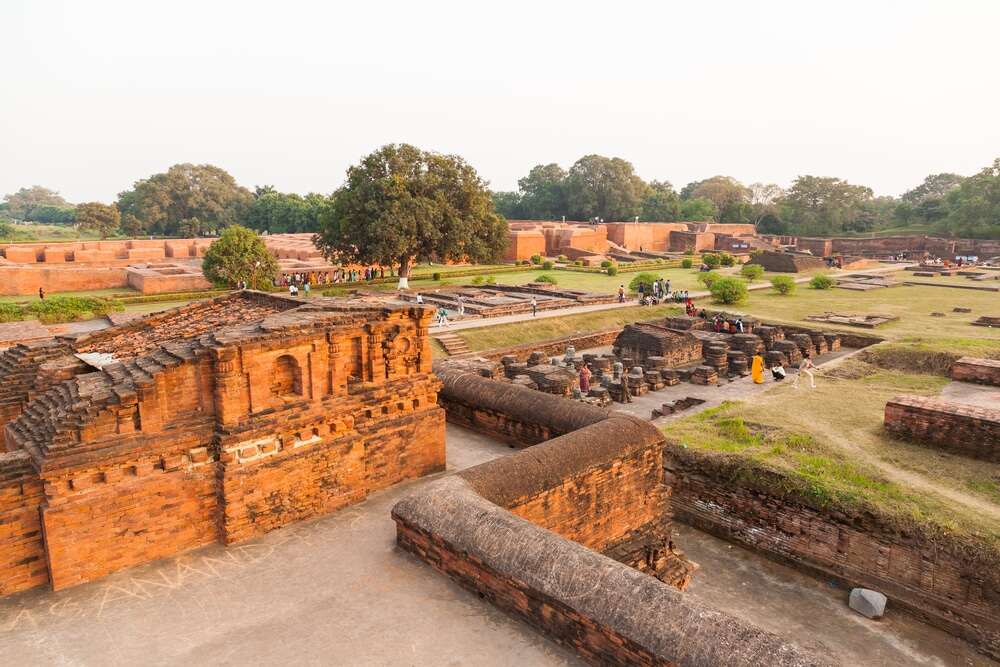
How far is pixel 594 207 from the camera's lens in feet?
254

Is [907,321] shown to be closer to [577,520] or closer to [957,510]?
[957,510]

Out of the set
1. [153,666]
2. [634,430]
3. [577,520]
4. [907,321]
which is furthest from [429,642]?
A: [907,321]

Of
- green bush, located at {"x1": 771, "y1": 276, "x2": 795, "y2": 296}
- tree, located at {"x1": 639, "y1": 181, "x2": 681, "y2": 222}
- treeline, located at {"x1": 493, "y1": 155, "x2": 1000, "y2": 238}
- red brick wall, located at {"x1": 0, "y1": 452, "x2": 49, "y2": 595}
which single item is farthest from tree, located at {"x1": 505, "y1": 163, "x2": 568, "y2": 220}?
red brick wall, located at {"x1": 0, "y1": 452, "x2": 49, "y2": 595}

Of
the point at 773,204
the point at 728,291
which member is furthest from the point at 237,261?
the point at 773,204

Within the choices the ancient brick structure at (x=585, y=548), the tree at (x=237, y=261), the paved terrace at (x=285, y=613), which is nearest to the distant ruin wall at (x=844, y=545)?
the ancient brick structure at (x=585, y=548)

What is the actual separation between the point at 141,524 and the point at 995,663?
8700 millimetres

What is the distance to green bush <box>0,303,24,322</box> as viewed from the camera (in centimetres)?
2214

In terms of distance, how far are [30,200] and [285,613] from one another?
675ft

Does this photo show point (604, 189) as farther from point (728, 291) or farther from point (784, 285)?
point (728, 291)

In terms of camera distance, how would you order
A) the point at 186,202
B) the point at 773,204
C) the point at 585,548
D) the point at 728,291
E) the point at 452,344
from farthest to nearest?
the point at 773,204 → the point at 186,202 → the point at 728,291 → the point at 452,344 → the point at 585,548

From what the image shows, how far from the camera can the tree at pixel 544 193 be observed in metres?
80.3

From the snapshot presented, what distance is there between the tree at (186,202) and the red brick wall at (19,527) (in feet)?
226

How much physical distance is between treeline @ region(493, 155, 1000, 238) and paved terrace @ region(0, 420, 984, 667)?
66590mm

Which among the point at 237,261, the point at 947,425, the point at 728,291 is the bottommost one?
the point at 947,425
